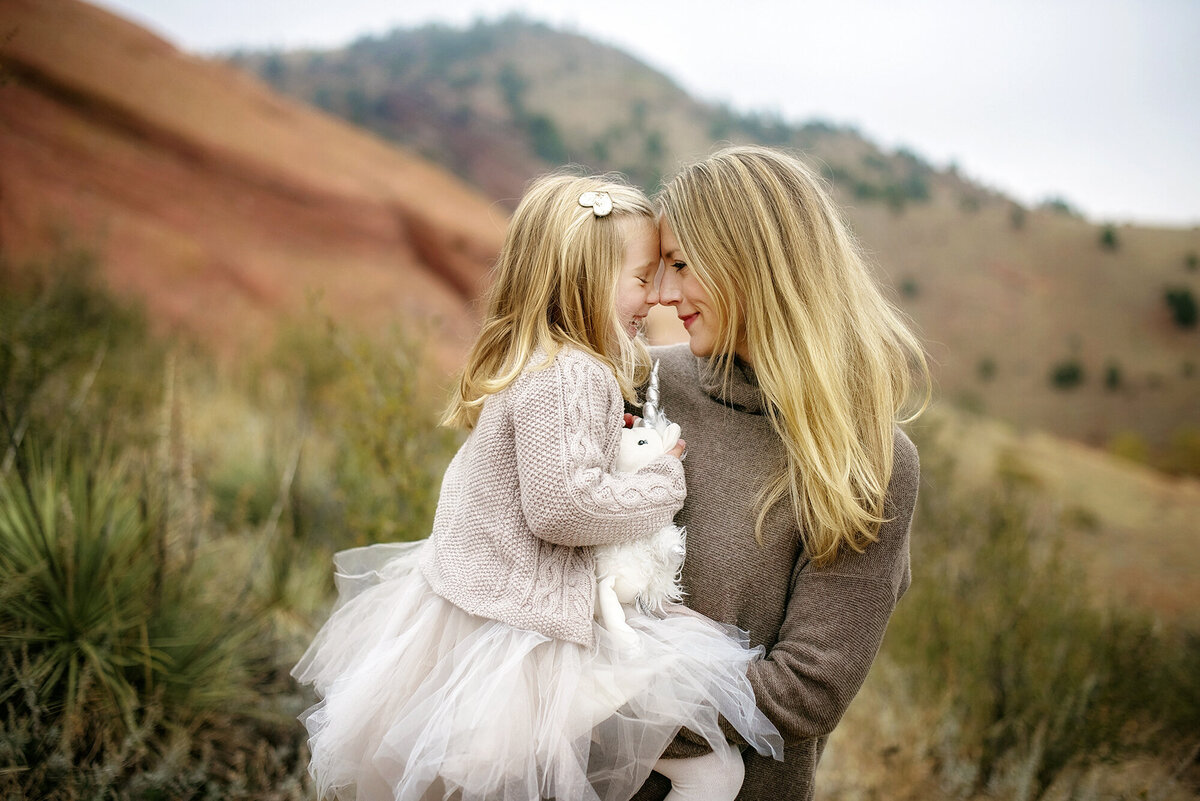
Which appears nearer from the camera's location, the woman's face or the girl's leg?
the girl's leg

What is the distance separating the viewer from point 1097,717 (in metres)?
3.33

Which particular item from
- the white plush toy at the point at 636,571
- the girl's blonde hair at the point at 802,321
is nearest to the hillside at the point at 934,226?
the girl's blonde hair at the point at 802,321

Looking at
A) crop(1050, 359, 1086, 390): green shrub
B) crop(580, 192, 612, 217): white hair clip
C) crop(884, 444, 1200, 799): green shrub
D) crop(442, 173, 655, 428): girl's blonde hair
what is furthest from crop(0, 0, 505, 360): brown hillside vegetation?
crop(1050, 359, 1086, 390): green shrub

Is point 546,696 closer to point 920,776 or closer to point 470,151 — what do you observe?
point 920,776

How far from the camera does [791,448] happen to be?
1770 mm

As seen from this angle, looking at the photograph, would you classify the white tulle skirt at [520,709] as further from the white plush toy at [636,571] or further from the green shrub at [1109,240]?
the green shrub at [1109,240]

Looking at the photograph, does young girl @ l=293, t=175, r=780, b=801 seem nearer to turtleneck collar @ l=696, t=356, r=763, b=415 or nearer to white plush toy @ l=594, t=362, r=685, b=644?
white plush toy @ l=594, t=362, r=685, b=644

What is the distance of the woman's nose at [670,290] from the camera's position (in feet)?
6.46

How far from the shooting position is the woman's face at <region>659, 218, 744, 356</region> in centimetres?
189

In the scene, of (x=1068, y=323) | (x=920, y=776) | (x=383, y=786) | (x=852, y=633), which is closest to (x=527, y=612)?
(x=383, y=786)

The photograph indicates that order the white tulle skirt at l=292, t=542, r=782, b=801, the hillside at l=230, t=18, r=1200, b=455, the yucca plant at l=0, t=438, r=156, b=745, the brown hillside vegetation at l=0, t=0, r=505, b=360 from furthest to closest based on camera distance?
1. the hillside at l=230, t=18, r=1200, b=455
2. the brown hillside vegetation at l=0, t=0, r=505, b=360
3. the yucca plant at l=0, t=438, r=156, b=745
4. the white tulle skirt at l=292, t=542, r=782, b=801

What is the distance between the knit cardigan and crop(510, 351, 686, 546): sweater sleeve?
0.46ft

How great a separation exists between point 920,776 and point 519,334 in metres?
3.13

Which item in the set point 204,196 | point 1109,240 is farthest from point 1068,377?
point 204,196
